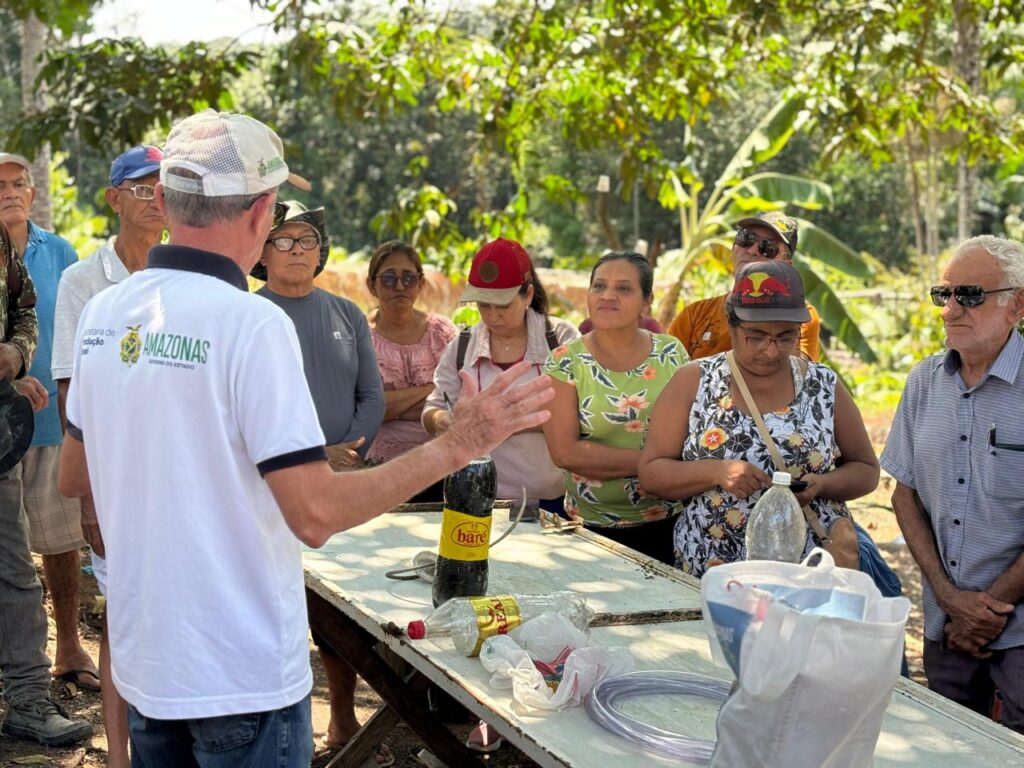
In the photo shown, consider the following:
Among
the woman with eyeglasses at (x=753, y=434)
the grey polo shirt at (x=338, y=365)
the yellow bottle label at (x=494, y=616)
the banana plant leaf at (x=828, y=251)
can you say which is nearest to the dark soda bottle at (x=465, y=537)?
the yellow bottle label at (x=494, y=616)

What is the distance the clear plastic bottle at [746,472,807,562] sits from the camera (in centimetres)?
329

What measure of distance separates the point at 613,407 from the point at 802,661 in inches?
96.6

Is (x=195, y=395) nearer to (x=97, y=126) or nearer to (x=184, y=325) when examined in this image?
(x=184, y=325)

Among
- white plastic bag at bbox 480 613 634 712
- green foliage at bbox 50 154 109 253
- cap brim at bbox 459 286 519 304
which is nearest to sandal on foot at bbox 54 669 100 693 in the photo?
cap brim at bbox 459 286 519 304

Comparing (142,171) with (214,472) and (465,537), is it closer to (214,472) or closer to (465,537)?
(465,537)

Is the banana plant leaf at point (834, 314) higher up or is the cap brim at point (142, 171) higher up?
the cap brim at point (142, 171)

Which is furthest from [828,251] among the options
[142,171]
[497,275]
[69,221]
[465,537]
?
[69,221]

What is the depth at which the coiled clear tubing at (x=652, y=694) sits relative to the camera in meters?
2.34

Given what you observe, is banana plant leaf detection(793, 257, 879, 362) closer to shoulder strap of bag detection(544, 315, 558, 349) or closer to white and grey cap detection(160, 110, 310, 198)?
shoulder strap of bag detection(544, 315, 558, 349)

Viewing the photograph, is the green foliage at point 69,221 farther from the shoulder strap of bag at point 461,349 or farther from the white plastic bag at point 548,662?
the white plastic bag at point 548,662

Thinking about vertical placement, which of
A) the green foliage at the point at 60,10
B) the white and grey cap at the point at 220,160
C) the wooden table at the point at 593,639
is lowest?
the wooden table at the point at 593,639

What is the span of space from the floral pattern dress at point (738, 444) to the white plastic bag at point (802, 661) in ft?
5.35

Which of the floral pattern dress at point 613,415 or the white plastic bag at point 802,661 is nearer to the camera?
the white plastic bag at point 802,661

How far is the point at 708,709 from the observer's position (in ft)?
8.59
